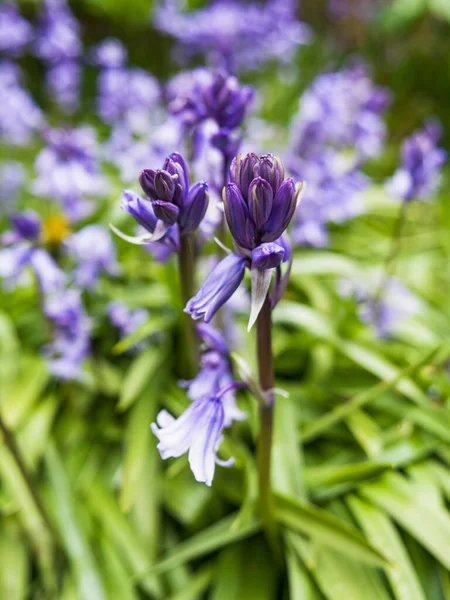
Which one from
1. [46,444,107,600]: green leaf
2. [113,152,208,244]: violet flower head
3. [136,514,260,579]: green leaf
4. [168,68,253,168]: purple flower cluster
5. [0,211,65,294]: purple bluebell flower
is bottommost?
[46,444,107,600]: green leaf

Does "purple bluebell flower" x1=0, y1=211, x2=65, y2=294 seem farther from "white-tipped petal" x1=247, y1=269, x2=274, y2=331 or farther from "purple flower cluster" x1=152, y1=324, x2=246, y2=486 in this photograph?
"white-tipped petal" x1=247, y1=269, x2=274, y2=331

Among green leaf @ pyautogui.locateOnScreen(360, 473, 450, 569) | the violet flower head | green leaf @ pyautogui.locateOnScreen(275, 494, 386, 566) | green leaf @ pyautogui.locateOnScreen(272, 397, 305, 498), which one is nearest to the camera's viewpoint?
the violet flower head

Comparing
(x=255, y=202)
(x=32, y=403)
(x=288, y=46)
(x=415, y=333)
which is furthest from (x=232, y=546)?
(x=288, y=46)

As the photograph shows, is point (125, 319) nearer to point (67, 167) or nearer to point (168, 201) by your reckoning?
point (67, 167)

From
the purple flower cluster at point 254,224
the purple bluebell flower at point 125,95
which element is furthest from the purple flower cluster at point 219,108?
the purple bluebell flower at point 125,95

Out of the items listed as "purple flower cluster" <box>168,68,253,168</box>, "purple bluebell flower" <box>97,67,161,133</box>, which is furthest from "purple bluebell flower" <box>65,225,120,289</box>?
"purple bluebell flower" <box>97,67,161,133</box>
